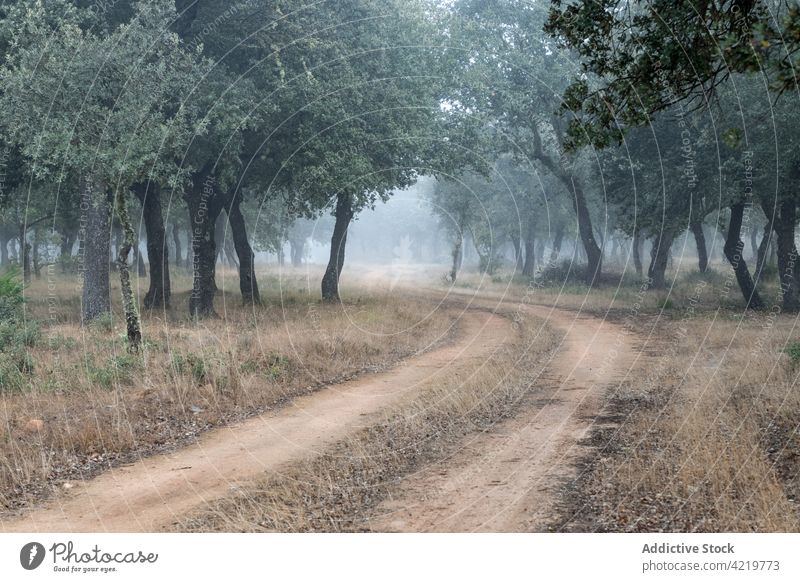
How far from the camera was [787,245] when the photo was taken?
31.6 metres

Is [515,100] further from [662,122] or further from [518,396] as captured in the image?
[518,396]

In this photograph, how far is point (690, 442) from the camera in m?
11.3

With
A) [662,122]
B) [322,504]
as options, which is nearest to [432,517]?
[322,504]

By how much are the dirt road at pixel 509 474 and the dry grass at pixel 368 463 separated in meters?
0.39

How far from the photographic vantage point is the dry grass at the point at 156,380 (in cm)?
1244

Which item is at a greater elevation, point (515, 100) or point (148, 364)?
point (515, 100)

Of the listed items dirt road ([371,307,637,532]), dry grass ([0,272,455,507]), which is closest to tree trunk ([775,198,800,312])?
dry grass ([0,272,455,507])

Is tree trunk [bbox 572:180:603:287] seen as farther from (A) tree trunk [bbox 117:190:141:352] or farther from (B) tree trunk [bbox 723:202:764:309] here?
(A) tree trunk [bbox 117:190:141:352]

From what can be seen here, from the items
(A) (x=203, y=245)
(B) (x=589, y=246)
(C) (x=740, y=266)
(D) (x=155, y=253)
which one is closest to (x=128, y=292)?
(A) (x=203, y=245)

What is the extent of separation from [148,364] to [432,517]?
1169cm

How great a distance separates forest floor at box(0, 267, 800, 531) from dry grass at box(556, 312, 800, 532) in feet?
0.12

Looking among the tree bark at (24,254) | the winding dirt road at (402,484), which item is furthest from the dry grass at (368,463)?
the tree bark at (24,254)

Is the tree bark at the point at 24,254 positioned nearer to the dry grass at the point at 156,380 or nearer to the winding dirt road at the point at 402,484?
the dry grass at the point at 156,380

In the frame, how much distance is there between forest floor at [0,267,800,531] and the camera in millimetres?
8906
